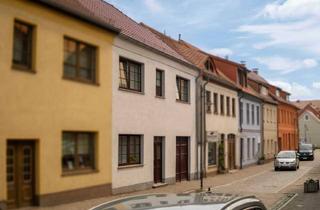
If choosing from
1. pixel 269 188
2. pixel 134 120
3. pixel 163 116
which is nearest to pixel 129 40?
pixel 134 120

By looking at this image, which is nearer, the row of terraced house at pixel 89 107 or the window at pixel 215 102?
the row of terraced house at pixel 89 107

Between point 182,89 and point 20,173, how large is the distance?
15.0 meters

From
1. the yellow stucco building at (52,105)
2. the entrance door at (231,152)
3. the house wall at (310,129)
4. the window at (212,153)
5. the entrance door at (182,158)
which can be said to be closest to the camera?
the yellow stucco building at (52,105)

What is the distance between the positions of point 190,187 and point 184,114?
4959mm

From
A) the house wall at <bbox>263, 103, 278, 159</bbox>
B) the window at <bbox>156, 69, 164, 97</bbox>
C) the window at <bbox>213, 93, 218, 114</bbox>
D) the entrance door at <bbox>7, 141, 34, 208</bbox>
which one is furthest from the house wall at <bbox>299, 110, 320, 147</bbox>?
the entrance door at <bbox>7, 141, 34, 208</bbox>

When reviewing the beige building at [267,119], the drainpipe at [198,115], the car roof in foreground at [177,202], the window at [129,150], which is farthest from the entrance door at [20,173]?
the beige building at [267,119]

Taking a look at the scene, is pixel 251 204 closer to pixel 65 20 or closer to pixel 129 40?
pixel 65 20

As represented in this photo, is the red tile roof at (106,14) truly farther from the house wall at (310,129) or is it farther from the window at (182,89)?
the house wall at (310,129)

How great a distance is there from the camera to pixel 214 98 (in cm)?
3634

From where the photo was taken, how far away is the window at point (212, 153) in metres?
34.4

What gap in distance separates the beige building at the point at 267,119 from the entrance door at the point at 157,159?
1116 inches

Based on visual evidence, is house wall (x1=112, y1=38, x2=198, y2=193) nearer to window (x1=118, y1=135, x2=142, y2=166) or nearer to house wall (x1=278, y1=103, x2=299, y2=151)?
window (x1=118, y1=135, x2=142, y2=166)

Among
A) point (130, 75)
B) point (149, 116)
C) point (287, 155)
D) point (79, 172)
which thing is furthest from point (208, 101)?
point (79, 172)

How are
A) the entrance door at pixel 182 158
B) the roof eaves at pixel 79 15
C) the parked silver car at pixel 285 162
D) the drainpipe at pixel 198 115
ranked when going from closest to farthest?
the roof eaves at pixel 79 15
the entrance door at pixel 182 158
the drainpipe at pixel 198 115
the parked silver car at pixel 285 162
